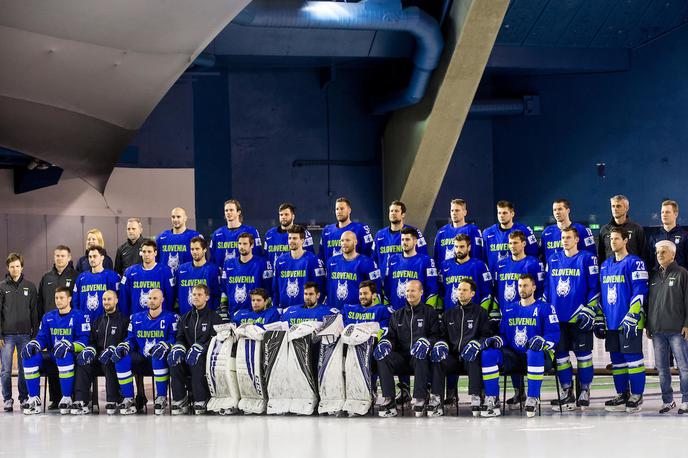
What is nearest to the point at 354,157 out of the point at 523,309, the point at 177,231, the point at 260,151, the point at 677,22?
the point at 260,151

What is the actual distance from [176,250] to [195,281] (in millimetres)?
643

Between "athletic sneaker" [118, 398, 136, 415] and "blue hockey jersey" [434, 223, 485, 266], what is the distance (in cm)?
322

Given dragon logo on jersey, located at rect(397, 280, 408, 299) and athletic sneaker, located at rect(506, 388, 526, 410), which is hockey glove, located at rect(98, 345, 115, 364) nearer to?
dragon logo on jersey, located at rect(397, 280, 408, 299)

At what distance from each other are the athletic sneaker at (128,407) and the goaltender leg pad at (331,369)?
1.87 meters

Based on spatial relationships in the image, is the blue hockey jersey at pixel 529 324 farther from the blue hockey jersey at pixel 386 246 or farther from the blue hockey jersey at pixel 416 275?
the blue hockey jersey at pixel 386 246

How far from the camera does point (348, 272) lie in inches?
380

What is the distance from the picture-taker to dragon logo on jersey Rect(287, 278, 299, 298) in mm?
9828

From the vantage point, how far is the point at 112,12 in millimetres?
6918

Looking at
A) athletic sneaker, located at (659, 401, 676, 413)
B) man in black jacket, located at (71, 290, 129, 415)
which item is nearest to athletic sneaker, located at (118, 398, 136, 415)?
man in black jacket, located at (71, 290, 129, 415)

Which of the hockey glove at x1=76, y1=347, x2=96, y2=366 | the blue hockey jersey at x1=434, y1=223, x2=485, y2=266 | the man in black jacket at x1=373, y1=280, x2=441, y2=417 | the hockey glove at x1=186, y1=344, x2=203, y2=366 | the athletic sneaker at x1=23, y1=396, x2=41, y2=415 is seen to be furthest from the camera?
the athletic sneaker at x1=23, y1=396, x2=41, y2=415

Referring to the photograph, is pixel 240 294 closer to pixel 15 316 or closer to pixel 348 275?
pixel 348 275

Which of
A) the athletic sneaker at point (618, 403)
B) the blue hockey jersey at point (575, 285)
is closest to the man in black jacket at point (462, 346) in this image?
the blue hockey jersey at point (575, 285)

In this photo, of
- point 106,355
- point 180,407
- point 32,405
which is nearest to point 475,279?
point 180,407

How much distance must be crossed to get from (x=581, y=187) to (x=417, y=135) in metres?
3.90
